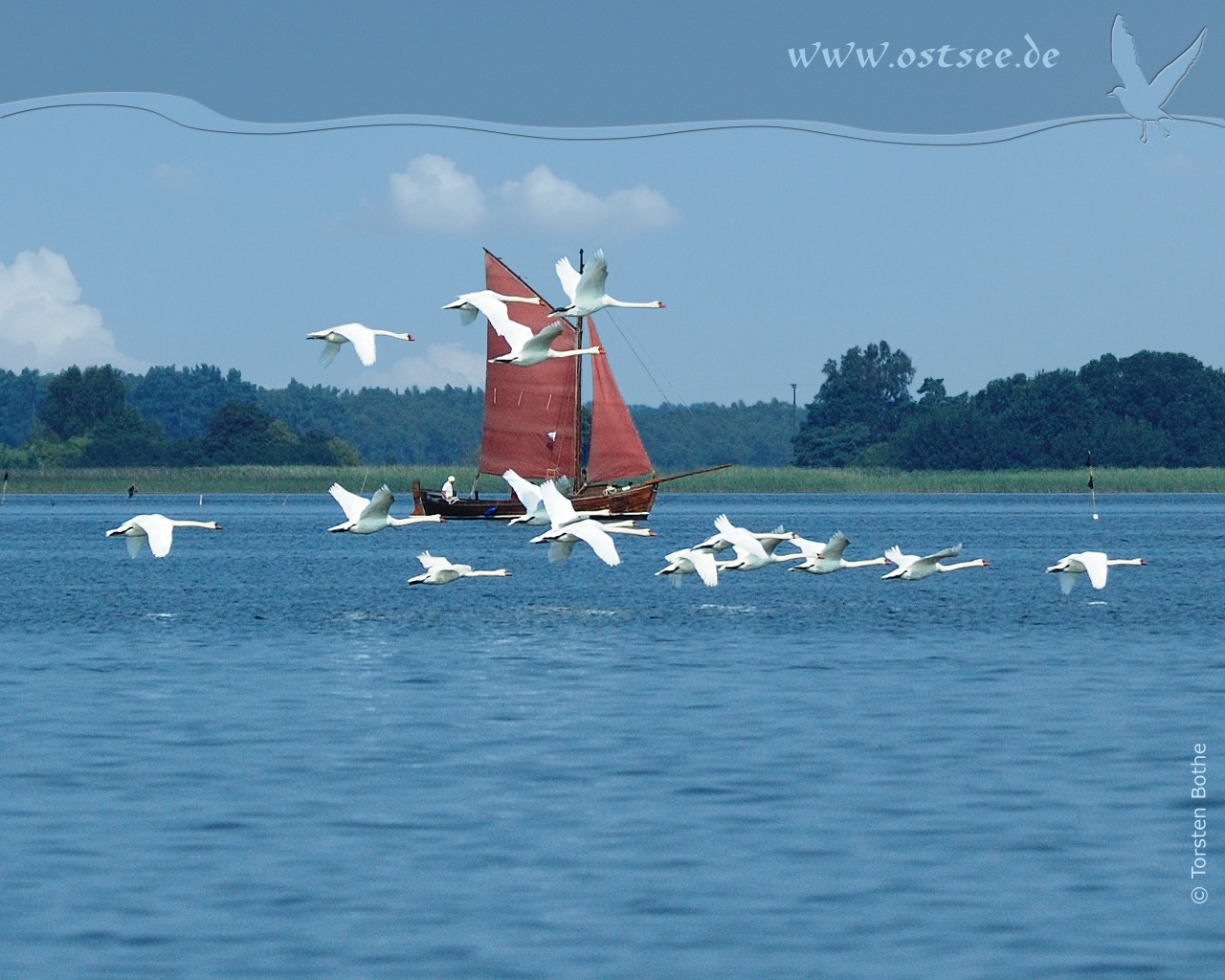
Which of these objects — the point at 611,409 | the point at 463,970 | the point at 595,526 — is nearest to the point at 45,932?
the point at 463,970

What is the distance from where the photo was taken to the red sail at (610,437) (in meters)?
79.5

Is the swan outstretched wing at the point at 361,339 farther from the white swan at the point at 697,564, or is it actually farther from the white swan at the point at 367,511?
the white swan at the point at 697,564

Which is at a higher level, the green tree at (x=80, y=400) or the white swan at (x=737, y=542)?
the green tree at (x=80, y=400)

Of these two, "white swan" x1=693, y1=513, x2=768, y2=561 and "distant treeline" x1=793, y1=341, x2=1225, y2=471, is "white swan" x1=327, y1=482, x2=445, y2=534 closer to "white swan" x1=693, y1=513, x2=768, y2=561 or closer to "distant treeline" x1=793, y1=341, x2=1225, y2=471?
"white swan" x1=693, y1=513, x2=768, y2=561

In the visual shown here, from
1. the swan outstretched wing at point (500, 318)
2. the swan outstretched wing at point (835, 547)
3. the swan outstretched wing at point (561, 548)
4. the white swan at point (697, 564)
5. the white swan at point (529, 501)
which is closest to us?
the swan outstretched wing at point (500, 318)

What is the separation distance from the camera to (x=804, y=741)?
2227 centimetres

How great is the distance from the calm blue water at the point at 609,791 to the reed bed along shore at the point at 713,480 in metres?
65.6

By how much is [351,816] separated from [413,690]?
30.8 ft

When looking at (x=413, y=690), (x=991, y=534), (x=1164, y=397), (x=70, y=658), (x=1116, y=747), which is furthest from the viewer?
(x=1164, y=397)

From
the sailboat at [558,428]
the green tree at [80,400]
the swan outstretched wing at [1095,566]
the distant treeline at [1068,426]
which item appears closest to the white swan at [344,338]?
the swan outstretched wing at [1095,566]

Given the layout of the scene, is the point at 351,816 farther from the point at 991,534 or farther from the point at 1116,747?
the point at 991,534

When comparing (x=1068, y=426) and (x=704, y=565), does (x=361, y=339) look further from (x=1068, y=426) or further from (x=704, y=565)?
(x=1068, y=426)

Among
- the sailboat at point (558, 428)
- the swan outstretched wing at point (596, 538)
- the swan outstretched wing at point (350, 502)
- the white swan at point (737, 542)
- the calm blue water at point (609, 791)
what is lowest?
the calm blue water at point (609, 791)

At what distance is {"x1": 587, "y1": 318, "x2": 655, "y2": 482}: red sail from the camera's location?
261 feet
